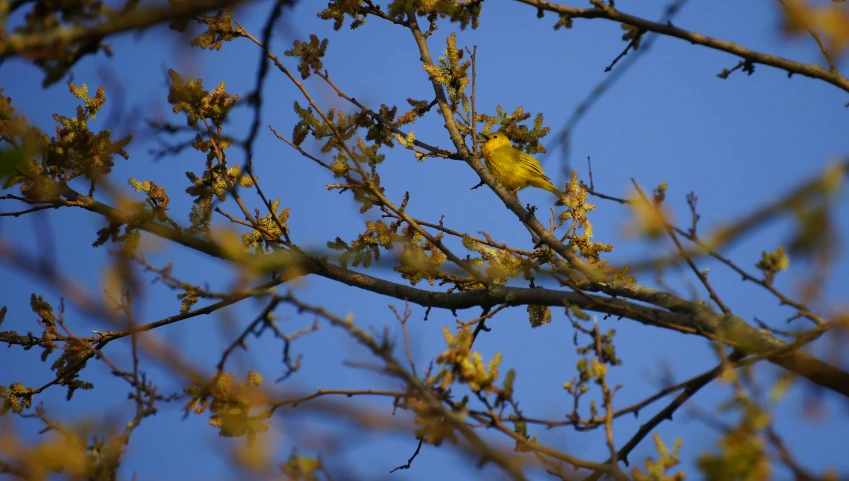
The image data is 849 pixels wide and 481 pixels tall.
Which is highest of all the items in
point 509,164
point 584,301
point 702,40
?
point 509,164

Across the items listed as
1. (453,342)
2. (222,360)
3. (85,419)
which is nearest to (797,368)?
(453,342)

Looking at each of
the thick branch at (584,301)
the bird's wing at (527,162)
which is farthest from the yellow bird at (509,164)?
the thick branch at (584,301)

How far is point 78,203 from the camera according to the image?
496 cm

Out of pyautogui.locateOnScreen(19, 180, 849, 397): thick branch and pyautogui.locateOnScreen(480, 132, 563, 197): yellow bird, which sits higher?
pyautogui.locateOnScreen(480, 132, 563, 197): yellow bird

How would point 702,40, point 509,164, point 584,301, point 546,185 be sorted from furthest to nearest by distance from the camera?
1. point 546,185
2. point 509,164
3. point 702,40
4. point 584,301

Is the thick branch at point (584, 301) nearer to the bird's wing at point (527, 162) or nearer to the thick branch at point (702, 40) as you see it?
the thick branch at point (702, 40)

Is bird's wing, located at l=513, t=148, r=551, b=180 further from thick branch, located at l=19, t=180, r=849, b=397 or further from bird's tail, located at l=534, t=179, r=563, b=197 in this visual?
thick branch, located at l=19, t=180, r=849, b=397

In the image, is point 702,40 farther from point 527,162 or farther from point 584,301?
point 527,162

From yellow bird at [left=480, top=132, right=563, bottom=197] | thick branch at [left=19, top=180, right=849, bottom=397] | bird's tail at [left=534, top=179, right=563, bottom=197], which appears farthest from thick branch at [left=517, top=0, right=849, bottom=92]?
bird's tail at [left=534, top=179, right=563, bottom=197]

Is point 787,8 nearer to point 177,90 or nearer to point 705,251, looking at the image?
point 705,251

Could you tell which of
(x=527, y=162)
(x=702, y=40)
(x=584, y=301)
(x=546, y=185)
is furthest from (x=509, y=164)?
(x=584, y=301)

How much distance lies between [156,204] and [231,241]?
2950mm

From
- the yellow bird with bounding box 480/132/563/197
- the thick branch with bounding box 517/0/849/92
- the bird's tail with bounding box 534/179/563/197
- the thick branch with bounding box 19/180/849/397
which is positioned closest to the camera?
the thick branch with bounding box 19/180/849/397

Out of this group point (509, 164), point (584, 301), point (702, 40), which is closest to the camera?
point (584, 301)
